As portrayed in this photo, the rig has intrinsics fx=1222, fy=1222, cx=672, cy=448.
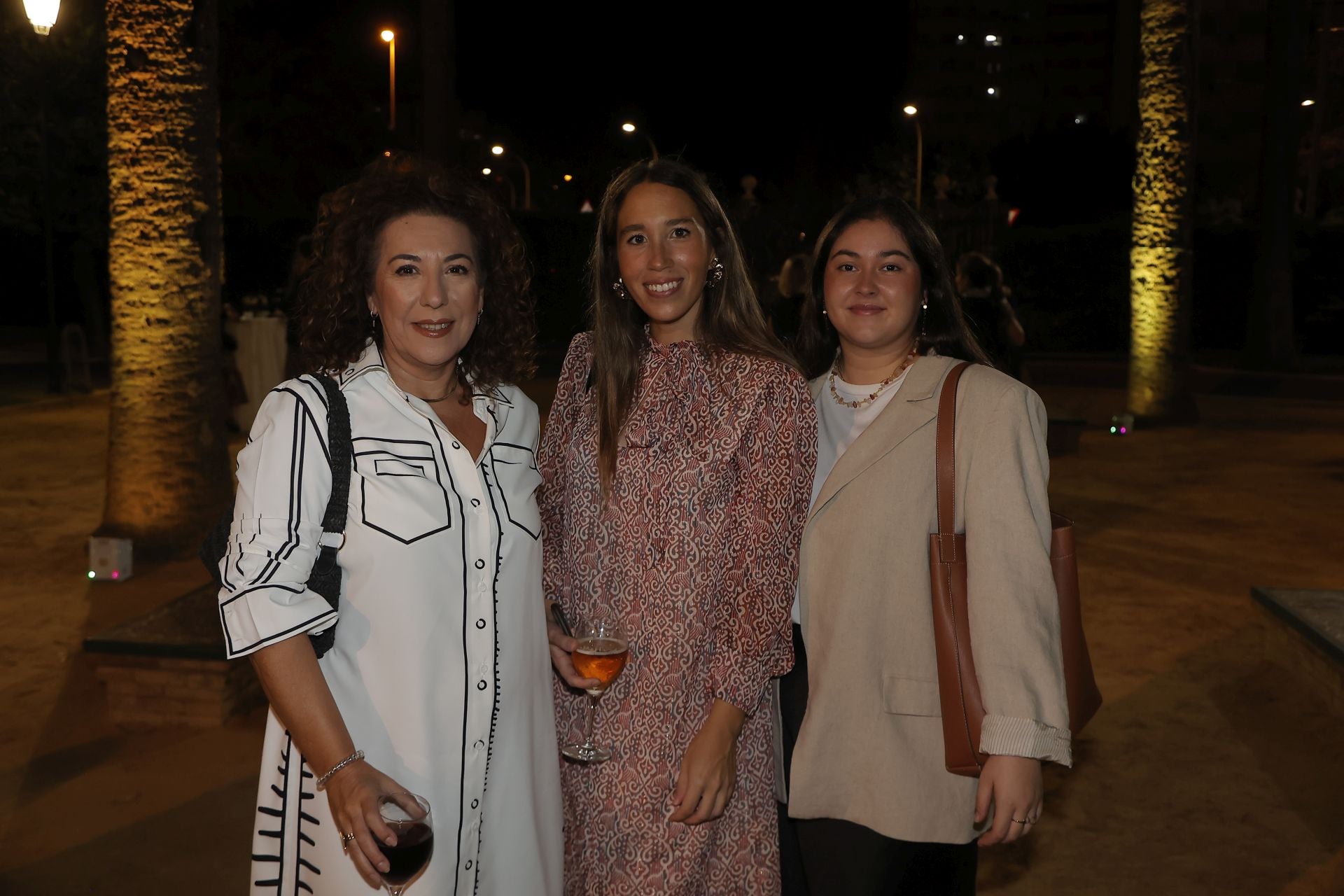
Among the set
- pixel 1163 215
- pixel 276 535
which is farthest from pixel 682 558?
pixel 1163 215

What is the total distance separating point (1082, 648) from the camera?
2539mm

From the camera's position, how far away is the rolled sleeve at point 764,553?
2490mm

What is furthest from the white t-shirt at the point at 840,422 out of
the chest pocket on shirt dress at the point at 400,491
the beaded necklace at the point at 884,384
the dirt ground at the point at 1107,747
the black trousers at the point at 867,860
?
the dirt ground at the point at 1107,747

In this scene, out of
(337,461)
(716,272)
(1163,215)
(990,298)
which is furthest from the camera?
(1163,215)

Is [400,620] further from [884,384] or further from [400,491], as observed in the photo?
[884,384]

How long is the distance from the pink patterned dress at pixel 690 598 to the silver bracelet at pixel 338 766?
67 centimetres

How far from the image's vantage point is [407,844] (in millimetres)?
1930

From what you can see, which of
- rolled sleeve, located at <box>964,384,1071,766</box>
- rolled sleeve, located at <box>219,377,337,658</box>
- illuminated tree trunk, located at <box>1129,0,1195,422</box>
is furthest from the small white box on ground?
illuminated tree trunk, located at <box>1129,0,1195,422</box>

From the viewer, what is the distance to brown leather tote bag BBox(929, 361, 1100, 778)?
8.09ft

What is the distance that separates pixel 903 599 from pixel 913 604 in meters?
0.02

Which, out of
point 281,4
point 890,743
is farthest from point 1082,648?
point 281,4

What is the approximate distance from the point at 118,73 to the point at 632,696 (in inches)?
262

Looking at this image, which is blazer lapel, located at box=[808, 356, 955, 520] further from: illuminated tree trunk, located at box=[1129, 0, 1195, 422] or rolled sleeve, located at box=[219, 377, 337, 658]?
illuminated tree trunk, located at box=[1129, 0, 1195, 422]

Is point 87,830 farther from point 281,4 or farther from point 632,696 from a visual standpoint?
point 281,4
